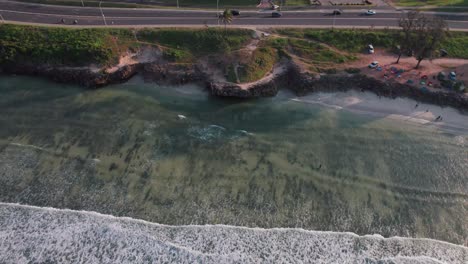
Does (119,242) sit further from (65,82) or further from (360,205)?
(65,82)

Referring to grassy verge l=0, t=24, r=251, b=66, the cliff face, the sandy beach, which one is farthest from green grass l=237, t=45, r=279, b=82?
the sandy beach

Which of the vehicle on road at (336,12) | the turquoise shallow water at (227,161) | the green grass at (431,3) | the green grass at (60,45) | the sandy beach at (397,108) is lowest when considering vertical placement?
the turquoise shallow water at (227,161)

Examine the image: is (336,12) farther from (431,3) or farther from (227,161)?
(227,161)

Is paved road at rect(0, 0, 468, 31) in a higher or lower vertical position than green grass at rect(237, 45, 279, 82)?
higher

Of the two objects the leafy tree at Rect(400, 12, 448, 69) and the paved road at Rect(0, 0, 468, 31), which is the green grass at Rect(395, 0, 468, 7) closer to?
the paved road at Rect(0, 0, 468, 31)

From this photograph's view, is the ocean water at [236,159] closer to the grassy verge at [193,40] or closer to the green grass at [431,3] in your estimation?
the grassy verge at [193,40]

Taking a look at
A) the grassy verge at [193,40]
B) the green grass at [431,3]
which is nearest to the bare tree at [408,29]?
the green grass at [431,3]
